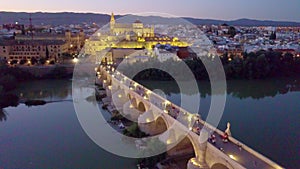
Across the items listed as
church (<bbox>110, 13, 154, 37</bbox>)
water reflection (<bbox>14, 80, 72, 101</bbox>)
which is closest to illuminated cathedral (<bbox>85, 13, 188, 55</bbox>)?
church (<bbox>110, 13, 154, 37</bbox>)

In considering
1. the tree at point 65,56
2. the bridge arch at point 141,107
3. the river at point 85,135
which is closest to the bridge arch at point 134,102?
the bridge arch at point 141,107

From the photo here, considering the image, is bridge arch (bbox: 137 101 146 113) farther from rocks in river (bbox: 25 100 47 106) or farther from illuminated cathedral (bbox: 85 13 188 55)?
illuminated cathedral (bbox: 85 13 188 55)

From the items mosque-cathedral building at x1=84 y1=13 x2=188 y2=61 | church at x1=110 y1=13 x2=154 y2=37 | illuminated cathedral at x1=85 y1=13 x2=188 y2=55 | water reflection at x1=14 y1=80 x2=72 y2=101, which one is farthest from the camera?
church at x1=110 y1=13 x2=154 y2=37

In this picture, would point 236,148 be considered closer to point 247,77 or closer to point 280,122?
point 280,122

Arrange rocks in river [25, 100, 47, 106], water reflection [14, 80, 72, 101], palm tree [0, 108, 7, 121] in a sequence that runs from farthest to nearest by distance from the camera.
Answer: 1. water reflection [14, 80, 72, 101]
2. rocks in river [25, 100, 47, 106]
3. palm tree [0, 108, 7, 121]

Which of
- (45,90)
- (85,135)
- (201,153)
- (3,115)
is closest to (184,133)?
(201,153)

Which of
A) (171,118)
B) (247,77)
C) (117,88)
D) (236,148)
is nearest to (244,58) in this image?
(247,77)
